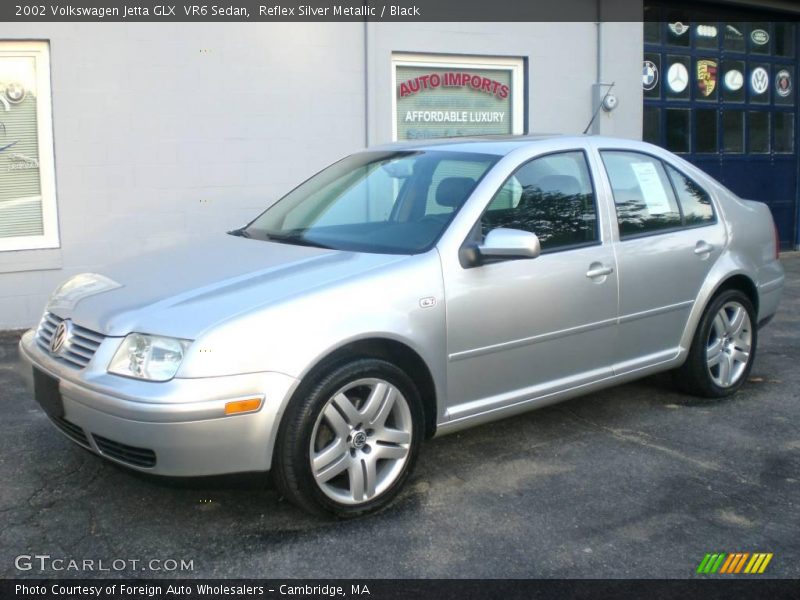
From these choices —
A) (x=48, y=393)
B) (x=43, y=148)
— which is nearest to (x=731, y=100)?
(x=43, y=148)

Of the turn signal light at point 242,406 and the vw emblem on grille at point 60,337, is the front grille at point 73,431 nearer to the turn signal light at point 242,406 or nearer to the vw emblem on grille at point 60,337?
the vw emblem on grille at point 60,337

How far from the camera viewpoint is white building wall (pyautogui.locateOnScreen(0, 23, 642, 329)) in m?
7.51

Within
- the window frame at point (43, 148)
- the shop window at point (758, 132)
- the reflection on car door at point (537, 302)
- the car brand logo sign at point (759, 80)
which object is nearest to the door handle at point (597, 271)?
the reflection on car door at point (537, 302)

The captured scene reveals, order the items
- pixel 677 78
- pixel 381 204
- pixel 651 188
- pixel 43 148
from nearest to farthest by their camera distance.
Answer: pixel 381 204, pixel 651 188, pixel 43 148, pixel 677 78

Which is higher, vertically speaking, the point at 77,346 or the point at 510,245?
the point at 510,245

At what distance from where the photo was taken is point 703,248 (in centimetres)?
534

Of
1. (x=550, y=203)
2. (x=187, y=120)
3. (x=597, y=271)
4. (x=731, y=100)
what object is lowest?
(x=597, y=271)

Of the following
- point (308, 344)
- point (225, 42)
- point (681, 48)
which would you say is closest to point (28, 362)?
point (308, 344)

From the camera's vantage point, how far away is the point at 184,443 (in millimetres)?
3404

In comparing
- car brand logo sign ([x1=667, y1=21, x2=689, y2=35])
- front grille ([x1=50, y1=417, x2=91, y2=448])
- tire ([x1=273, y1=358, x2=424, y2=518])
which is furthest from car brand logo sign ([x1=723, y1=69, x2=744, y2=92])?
front grille ([x1=50, y1=417, x2=91, y2=448])

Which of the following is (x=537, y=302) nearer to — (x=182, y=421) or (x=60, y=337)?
(x=182, y=421)

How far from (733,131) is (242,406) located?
9900 millimetres

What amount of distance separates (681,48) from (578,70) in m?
2.02

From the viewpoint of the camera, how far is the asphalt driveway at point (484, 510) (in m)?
3.51
